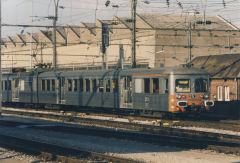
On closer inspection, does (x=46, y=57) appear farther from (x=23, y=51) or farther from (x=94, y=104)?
(x=94, y=104)

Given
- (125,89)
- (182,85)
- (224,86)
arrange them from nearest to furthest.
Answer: (182,85) < (125,89) < (224,86)

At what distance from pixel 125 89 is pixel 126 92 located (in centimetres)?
22

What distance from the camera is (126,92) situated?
27.5 m

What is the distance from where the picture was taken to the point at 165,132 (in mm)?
19609

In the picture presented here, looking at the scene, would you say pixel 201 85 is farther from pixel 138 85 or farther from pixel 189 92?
pixel 138 85

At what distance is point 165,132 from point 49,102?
17.5 meters

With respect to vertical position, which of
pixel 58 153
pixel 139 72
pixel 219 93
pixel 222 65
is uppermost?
pixel 222 65

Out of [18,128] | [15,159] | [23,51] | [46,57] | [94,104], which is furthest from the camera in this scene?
[23,51]

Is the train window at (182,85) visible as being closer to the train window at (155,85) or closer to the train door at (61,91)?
the train window at (155,85)

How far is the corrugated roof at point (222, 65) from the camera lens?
3500cm

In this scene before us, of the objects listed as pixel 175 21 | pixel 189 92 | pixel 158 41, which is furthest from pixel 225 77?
pixel 175 21

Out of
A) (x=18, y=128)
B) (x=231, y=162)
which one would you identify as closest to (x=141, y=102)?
(x=18, y=128)

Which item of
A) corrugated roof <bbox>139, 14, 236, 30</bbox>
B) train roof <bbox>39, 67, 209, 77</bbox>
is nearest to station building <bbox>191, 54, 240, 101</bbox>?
train roof <bbox>39, 67, 209, 77</bbox>

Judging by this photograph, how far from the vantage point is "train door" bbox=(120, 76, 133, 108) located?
1073 inches
